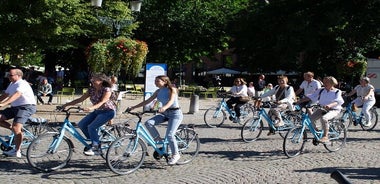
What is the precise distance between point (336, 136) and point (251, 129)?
78.9 inches

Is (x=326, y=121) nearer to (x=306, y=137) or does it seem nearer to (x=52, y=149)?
(x=306, y=137)

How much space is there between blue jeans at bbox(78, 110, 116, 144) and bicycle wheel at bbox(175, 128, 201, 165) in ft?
4.13

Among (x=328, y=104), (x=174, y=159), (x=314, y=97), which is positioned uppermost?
(x=314, y=97)

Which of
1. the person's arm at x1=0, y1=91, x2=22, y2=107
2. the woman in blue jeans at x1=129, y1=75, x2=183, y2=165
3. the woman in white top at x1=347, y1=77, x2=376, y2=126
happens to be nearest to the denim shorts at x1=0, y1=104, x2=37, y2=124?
the person's arm at x1=0, y1=91, x2=22, y2=107

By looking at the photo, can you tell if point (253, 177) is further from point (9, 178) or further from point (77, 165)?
point (9, 178)

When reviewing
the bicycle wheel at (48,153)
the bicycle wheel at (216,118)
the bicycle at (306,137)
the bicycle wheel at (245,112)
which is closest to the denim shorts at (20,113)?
the bicycle wheel at (48,153)

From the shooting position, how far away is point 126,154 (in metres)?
7.93

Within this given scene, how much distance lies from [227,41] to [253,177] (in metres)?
33.7

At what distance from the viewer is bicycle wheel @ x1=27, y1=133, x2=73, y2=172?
25.7 ft

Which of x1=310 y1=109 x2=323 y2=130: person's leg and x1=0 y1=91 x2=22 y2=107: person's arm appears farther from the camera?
x1=310 y1=109 x2=323 y2=130: person's leg

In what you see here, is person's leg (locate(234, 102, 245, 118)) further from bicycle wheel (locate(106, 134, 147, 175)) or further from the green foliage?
bicycle wheel (locate(106, 134, 147, 175))

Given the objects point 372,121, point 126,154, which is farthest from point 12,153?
point 372,121

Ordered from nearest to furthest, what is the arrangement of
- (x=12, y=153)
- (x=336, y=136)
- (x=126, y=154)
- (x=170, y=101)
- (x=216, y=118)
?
(x=126, y=154) → (x=170, y=101) → (x=12, y=153) → (x=336, y=136) → (x=216, y=118)

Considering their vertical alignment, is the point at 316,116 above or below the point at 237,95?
below
